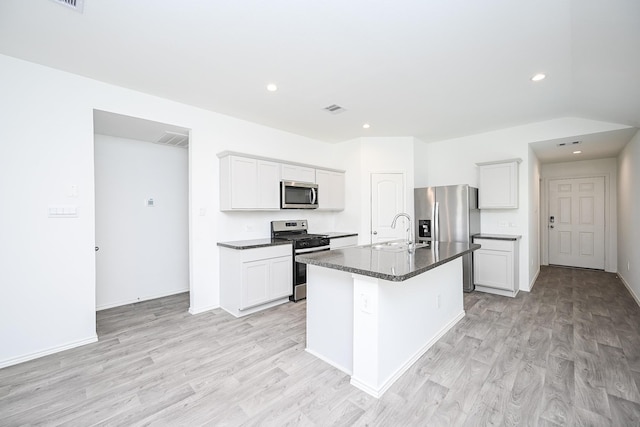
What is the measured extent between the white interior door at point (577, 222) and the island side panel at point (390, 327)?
5696mm

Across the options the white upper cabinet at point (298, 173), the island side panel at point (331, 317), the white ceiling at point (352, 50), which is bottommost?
the island side panel at point (331, 317)

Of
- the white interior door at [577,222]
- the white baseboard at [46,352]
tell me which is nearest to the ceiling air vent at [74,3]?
the white baseboard at [46,352]

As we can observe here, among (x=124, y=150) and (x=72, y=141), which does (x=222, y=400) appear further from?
(x=124, y=150)

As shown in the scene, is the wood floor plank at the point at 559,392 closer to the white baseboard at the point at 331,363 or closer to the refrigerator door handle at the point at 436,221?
the white baseboard at the point at 331,363

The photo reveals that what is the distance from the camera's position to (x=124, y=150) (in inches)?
154

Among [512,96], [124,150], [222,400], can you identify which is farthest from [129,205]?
[512,96]

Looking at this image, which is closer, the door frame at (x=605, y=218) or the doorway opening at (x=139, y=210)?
the doorway opening at (x=139, y=210)

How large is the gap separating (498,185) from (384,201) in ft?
5.94

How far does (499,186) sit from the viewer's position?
4.52 m

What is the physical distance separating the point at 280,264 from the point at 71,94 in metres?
2.87

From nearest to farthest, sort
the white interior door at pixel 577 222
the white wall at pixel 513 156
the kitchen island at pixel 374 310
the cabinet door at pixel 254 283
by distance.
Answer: the kitchen island at pixel 374 310, the cabinet door at pixel 254 283, the white wall at pixel 513 156, the white interior door at pixel 577 222

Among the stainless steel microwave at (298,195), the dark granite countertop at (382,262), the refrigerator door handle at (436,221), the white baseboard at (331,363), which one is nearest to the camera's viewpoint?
the dark granite countertop at (382,262)

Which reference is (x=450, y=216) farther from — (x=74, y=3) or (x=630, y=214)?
(x=74, y=3)

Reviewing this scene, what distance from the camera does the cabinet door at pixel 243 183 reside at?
3711 millimetres
